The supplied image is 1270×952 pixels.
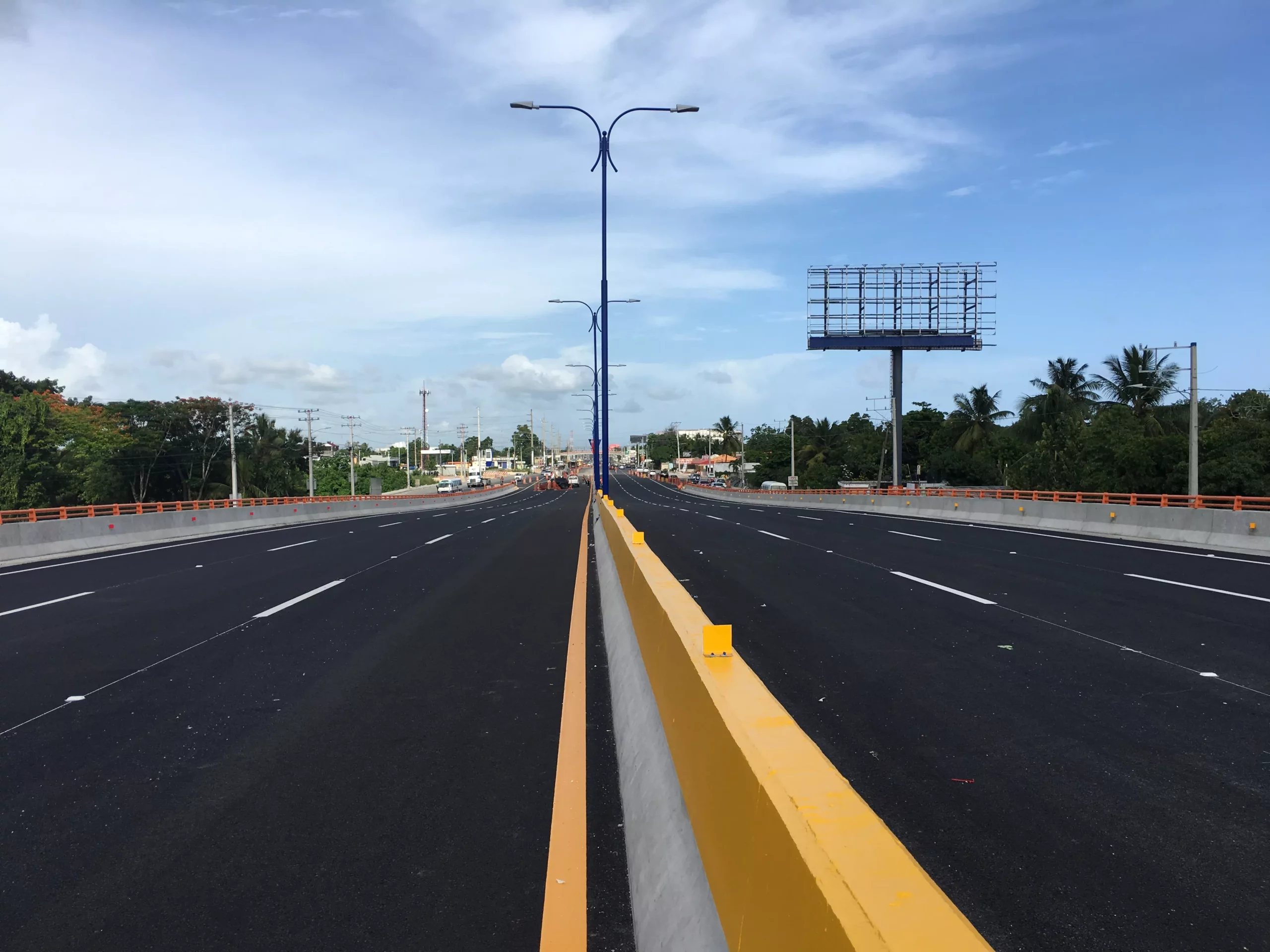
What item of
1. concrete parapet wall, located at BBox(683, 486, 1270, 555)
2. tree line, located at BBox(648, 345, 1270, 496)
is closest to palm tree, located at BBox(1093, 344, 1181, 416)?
tree line, located at BBox(648, 345, 1270, 496)

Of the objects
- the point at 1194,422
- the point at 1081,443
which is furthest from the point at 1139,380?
the point at 1194,422

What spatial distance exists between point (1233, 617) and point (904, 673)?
17.8 ft

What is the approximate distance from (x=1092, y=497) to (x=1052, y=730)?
4074cm

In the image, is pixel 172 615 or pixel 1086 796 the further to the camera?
pixel 172 615

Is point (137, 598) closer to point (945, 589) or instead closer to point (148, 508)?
point (945, 589)

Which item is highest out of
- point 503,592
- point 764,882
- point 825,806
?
point 825,806

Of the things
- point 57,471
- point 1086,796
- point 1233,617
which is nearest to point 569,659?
point 1086,796

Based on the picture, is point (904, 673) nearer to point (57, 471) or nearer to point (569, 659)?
point (569, 659)

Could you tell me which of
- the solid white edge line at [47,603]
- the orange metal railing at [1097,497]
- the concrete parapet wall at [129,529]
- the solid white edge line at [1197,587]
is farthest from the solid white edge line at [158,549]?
the orange metal railing at [1097,497]

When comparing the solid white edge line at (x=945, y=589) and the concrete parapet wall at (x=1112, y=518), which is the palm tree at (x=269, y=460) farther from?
the solid white edge line at (x=945, y=589)

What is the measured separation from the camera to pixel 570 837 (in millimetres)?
4867

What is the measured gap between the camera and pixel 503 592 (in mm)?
14641

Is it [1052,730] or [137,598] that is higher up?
[1052,730]

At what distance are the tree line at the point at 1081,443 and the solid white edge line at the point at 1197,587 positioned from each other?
72.5 feet
